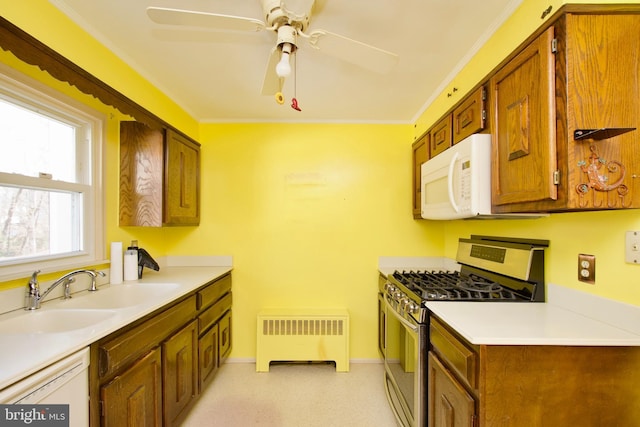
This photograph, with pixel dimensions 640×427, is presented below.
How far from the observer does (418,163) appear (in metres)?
2.49

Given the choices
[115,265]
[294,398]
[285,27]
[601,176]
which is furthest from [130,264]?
[601,176]

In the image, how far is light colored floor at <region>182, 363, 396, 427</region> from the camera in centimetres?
190

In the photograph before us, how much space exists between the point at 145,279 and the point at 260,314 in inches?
38.3

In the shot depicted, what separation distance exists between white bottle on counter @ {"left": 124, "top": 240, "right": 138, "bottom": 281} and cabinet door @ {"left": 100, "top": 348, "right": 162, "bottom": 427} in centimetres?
81

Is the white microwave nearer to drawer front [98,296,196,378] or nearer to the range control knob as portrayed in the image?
the range control knob

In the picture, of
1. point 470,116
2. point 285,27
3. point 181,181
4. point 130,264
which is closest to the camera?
point 285,27

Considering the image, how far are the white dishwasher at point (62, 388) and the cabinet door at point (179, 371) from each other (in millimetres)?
501

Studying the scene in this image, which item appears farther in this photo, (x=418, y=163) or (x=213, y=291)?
(x=418, y=163)

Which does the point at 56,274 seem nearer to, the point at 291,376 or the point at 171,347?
the point at 171,347

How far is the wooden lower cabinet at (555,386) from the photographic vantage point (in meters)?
1.01

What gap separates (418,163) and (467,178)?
109 cm

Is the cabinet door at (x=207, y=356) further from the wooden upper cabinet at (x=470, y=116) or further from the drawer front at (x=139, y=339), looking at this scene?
the wooden upper cabinet at (x=470, y=116)

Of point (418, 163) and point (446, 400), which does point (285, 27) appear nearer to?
point (418, 163)

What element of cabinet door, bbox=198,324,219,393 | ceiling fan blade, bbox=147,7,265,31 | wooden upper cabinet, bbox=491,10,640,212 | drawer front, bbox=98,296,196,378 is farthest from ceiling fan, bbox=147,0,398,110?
cabinet door, bbox=198,324,219,393
